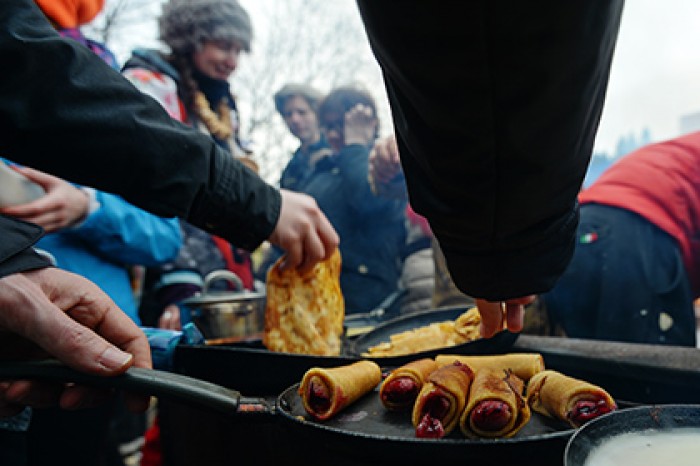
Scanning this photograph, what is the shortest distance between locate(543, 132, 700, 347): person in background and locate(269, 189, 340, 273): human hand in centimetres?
156

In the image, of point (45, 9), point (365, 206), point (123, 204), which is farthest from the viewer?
point (365, 206)

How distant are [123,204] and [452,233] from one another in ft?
7.82

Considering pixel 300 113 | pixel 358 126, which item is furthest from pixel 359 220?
pixel 300 113

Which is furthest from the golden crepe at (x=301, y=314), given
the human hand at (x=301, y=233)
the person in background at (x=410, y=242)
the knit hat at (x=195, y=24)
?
the knit hat at (x=195, y=24)

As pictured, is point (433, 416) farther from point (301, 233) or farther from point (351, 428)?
point (301, 233)

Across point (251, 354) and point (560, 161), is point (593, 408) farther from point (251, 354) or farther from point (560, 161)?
point (251, 354)

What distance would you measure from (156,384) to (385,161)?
10.3 feet

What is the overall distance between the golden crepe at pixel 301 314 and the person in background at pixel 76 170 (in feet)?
2.05

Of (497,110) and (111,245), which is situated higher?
(497,110)

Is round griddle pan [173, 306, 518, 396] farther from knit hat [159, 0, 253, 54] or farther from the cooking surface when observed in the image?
knit hat [159, 0, 253, 54]

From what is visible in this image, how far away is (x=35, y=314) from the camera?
1301 millimetres

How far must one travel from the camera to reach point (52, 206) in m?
2.39

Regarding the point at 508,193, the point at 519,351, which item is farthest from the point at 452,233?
the point at 519,351

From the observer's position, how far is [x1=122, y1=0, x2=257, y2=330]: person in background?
362 cm
